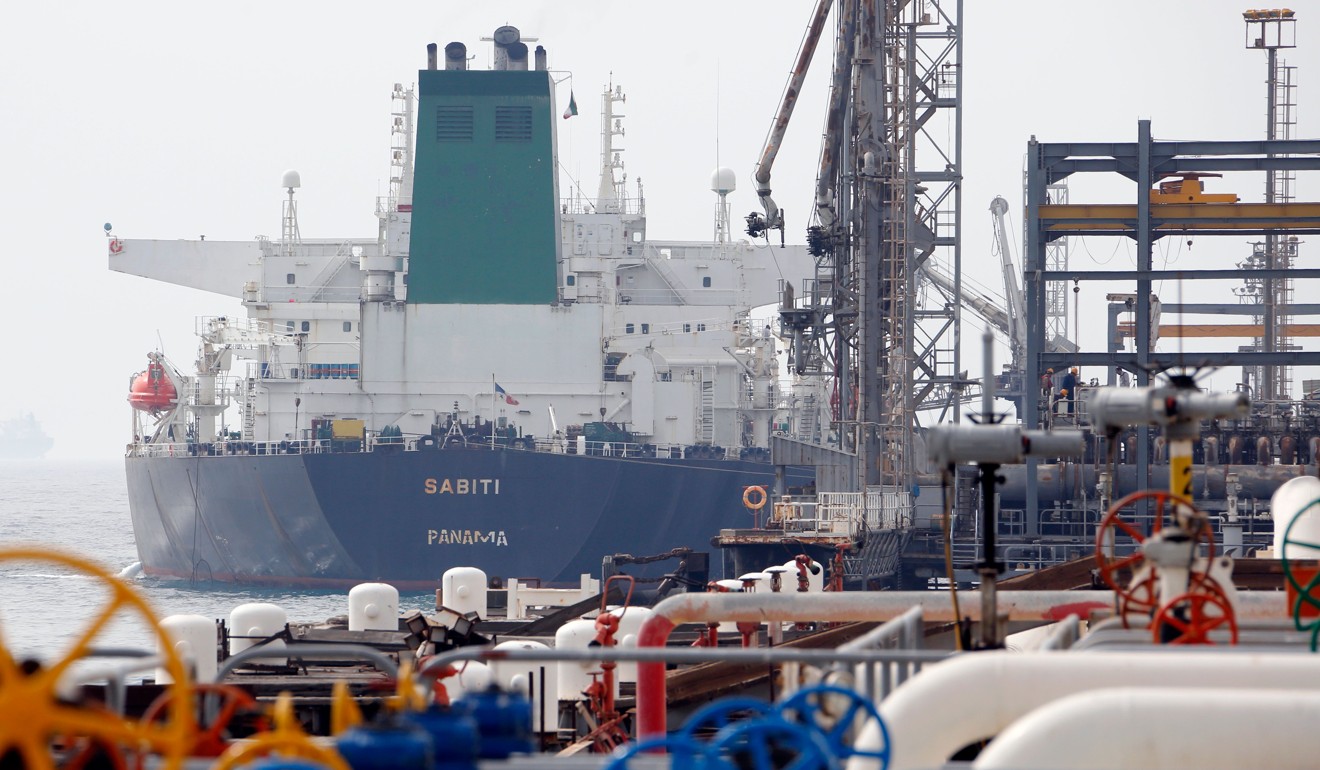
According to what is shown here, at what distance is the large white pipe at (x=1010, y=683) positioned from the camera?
Result: 5.80 m

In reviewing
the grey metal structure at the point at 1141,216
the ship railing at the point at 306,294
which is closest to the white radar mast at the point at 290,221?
the ship railing at the point at 306,294

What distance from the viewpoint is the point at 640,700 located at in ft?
29.1

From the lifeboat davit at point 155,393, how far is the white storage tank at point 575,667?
133 ft

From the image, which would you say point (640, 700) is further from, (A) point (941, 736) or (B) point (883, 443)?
(B) point (883, 443)

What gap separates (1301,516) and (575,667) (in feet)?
19.3

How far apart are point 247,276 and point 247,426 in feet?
22.1

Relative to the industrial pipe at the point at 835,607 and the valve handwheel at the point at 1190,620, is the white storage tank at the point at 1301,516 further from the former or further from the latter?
the valve handwheel at the point at 1190,620

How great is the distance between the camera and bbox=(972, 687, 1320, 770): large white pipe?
5.22 m

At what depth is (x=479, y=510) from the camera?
42719mm

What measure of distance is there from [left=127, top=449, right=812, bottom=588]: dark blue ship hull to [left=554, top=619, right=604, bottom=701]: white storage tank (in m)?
27.2

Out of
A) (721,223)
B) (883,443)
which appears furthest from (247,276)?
(883,443)

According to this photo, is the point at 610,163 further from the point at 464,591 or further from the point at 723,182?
the point at 464,591

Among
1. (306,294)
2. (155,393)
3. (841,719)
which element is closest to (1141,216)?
(841,719)

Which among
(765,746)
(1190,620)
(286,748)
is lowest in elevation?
(765,746)
